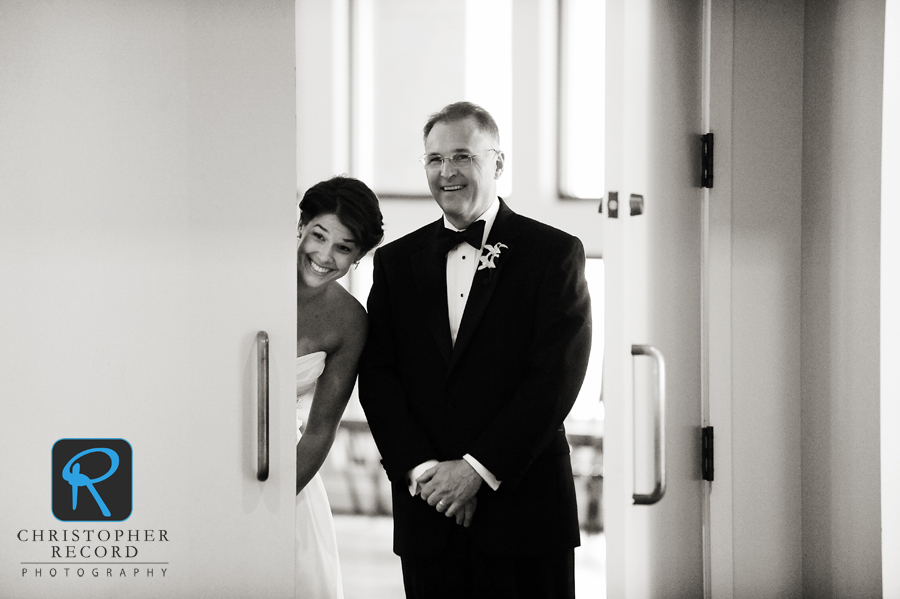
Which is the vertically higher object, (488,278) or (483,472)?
(488,278)

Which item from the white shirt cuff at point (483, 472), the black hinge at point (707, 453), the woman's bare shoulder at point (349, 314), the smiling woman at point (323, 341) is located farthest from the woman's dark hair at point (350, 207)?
the black hinge at point (707, 453)

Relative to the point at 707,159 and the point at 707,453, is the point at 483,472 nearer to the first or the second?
the point at 707,453

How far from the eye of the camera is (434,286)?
76.9 inches

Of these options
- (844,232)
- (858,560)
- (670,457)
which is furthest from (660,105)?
(858,560)

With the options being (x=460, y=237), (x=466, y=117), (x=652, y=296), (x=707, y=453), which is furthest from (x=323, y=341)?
(x=707, y=453)

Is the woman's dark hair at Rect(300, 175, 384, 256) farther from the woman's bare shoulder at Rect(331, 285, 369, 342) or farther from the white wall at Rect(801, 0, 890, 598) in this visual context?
the white wall at Rect(801, 0, 890, 598)

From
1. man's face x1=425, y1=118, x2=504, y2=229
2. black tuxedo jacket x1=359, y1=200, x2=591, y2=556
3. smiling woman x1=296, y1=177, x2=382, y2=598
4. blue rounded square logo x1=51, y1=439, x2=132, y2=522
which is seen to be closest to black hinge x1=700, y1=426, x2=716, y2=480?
black tuxedo jacket x1=359, y1=200, x2=591, y2=556

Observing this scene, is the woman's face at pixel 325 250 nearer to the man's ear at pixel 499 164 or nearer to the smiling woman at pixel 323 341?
the smiling woman at pixel 323 341

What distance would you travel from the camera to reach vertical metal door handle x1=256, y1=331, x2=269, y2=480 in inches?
77.3

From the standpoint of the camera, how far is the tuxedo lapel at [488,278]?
1.91 m

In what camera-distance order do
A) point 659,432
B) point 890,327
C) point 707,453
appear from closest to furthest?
point 890,327 < point 659,432 < point 707,453

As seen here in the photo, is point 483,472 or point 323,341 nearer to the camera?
point 483,472

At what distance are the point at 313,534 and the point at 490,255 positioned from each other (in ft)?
2.86

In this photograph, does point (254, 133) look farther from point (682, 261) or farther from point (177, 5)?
point (682, 261)
